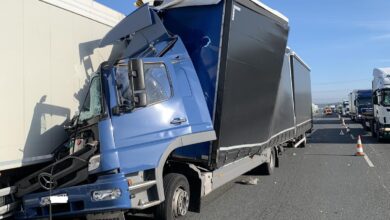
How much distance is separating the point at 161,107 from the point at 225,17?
5.92ft

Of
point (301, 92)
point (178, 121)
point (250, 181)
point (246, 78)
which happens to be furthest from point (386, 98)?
point (178, 121)

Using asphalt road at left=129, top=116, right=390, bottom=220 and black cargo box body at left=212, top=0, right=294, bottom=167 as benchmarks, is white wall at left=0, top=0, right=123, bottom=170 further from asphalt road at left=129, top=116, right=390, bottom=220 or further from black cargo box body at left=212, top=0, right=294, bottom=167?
asphalt road at left=129, top=116, right=390, bottom=220

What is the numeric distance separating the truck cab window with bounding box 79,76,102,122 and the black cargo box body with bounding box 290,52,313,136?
9.11 metres

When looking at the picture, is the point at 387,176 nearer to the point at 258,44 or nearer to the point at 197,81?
the point at 258,44

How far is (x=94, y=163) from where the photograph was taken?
5.32 meters

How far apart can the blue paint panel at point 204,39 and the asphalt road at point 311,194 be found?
204 cm

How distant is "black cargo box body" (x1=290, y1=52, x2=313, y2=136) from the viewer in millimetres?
15102

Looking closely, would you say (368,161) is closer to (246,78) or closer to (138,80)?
(246,78)

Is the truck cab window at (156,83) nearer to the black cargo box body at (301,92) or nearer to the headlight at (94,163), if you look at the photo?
the headlight at (94,163)

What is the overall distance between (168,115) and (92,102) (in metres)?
1.06

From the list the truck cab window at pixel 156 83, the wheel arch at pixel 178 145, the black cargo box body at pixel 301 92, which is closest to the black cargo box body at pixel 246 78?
the wheel arch at pixel 178 145

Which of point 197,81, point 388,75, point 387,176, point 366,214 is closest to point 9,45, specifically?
point 197,81

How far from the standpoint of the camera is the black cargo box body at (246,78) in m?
6.95

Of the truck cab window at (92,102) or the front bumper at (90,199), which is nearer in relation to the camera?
the front bumper at (90,199)
